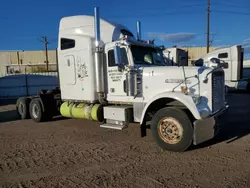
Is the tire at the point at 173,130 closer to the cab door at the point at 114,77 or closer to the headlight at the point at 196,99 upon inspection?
the headlight at the point at 196,99

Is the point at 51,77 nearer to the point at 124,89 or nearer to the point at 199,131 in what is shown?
the point at 124,89

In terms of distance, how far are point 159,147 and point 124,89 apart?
74.3 inches

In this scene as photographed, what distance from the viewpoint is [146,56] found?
7.43m

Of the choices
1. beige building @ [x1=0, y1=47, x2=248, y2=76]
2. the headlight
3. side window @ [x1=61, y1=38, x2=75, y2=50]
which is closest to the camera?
the headlight

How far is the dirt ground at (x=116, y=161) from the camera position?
4.29m

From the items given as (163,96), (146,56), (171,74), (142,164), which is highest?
(146,56)

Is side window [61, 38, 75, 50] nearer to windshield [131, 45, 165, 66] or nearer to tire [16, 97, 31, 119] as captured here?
windshield [131, 45, 165, 66]

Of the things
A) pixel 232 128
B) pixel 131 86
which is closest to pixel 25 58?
pixel 131 86

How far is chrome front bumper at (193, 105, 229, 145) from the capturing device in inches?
211

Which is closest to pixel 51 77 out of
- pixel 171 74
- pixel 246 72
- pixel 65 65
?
pixel 65 65

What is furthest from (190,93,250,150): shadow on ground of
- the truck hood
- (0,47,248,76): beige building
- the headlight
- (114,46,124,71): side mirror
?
(0,47,248,76): beige building

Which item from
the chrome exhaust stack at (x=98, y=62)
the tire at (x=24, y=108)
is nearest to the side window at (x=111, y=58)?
the chrome exhaust stack at (x=98, y=62)

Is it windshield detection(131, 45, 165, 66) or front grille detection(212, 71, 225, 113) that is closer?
front grille detection(212, 71, 225, 113)

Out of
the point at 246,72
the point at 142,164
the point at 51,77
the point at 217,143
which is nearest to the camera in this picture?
the point at 142,164
